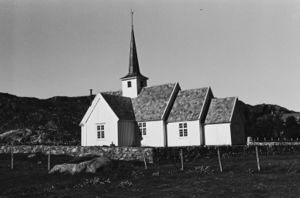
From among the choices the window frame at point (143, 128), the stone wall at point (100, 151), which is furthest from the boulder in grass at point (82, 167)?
the window frame at point (143, 128)

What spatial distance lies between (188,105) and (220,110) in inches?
146

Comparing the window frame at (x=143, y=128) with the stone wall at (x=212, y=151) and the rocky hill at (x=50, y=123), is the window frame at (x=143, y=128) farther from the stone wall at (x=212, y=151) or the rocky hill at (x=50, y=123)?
the stone wall at (x=212, y=151)

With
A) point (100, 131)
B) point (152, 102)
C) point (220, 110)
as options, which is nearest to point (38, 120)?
point (100, 131)

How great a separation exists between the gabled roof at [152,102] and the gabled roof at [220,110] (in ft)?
16.8

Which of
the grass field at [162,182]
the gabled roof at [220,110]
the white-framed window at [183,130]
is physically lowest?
the grass field at [162,182]

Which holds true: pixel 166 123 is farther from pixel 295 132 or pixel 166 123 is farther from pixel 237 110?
pixel 295 132

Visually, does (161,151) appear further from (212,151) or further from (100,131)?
(100,131)

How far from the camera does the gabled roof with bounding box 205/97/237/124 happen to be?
39469mm

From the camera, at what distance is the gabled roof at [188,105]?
40838 millimetres

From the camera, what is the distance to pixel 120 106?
142 ft

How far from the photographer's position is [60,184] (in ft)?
66.2

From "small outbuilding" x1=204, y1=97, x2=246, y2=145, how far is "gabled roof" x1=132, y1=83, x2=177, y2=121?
17.5 feet

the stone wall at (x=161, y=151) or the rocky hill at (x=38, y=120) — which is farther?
the rocky hill at (x=38, y=120)

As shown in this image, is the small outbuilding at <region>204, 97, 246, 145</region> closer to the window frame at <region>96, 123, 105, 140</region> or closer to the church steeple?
the church steeple
